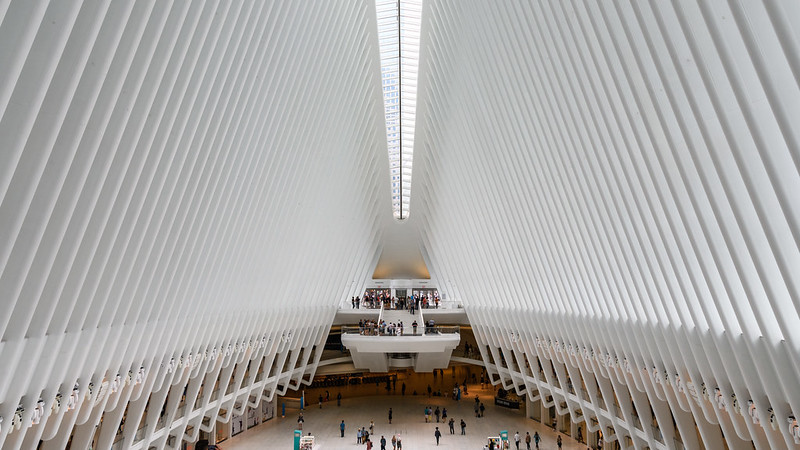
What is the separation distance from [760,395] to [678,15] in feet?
22.2

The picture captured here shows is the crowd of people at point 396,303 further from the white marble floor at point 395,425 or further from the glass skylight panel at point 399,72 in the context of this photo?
the glass skylight panel at point 399,72

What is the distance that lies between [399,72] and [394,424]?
15.7 m

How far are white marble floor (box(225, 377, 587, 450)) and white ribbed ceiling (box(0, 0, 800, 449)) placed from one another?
386 cm

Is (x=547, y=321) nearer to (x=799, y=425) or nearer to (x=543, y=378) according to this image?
(x=543, y=378)

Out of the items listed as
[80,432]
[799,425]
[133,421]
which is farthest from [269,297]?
[799,425]

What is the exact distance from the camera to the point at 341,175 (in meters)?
21.4

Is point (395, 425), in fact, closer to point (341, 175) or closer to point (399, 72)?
point (341, 175)

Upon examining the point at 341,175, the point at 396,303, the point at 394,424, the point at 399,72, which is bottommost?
the point at 394,424

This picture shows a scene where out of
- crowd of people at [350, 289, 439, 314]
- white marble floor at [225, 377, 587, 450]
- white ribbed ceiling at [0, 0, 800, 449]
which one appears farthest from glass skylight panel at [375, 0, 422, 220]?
white marble floor at [225, 377, 587, 450]

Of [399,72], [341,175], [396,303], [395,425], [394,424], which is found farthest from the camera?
[396,303]

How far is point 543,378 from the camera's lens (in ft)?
82.7

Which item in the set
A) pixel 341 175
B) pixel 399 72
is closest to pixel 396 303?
pixel 341 175

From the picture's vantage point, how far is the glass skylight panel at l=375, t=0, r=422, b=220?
19812mm

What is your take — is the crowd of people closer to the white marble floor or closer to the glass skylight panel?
the white marble floor
